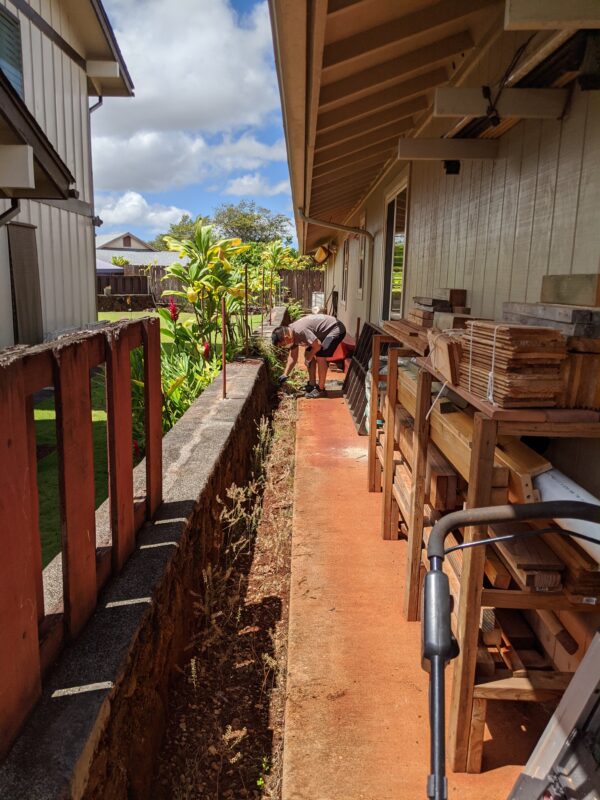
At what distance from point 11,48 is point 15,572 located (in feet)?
27.6

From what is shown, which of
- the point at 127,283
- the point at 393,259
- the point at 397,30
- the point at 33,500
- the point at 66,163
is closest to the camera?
the point at 33,500

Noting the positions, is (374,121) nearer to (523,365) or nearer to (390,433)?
(390,433)

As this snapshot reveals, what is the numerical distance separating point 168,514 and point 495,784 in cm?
181

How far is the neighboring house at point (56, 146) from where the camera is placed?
7.94 metres

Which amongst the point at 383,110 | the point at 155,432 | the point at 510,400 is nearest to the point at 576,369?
the point at 510,400

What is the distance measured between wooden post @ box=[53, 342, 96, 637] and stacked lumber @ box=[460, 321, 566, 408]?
1327mm

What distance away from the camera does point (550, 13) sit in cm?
175

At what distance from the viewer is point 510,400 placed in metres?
1.82

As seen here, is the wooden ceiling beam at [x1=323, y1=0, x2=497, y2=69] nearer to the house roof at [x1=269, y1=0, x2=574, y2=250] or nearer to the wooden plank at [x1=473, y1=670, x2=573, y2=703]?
the house roof at [x1=269, y1=0, x2=574, y2=250]

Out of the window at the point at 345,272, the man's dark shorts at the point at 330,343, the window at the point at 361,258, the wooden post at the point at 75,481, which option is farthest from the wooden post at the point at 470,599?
the window at the point at 345,272

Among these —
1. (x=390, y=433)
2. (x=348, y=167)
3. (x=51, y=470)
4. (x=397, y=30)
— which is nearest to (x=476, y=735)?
(x=390, y=433)

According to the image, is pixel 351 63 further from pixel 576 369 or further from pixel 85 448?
pixel 85 448

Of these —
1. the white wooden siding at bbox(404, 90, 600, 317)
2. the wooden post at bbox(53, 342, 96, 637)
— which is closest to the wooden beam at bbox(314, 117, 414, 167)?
the white wooden siding at bbox(404, 90, 600, 317)

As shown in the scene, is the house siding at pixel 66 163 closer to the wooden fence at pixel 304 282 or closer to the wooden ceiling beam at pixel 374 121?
the wooden ceiling beam at pixel 374 121
